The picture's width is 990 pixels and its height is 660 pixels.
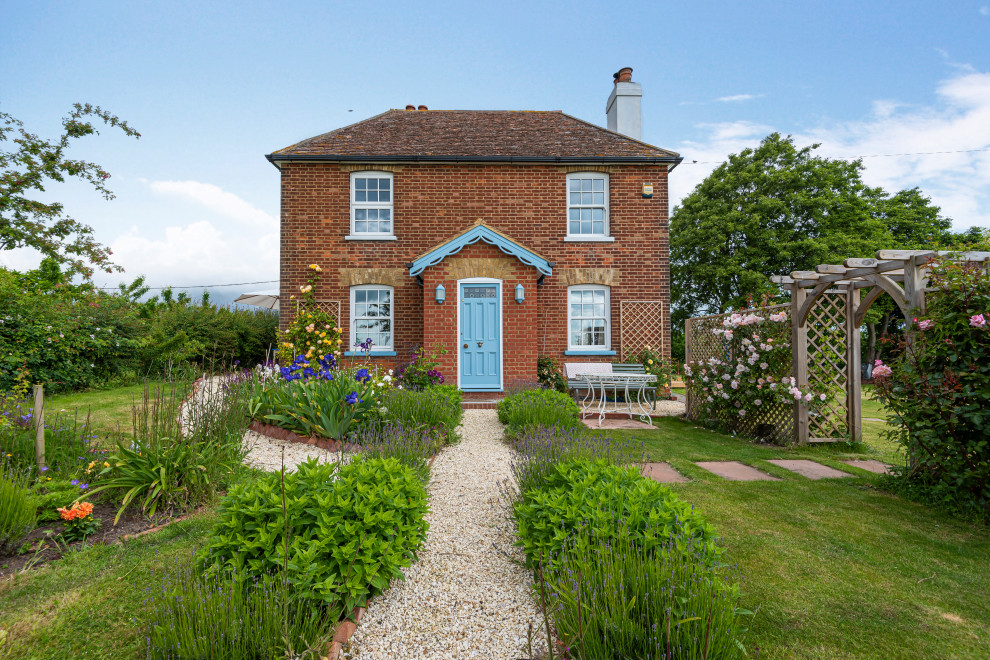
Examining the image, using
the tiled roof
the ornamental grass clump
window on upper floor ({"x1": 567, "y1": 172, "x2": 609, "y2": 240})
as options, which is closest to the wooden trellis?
the ornamental grass clump

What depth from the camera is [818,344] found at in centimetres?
717

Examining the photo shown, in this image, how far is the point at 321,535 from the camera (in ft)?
7.86

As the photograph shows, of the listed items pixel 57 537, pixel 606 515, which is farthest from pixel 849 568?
pixel 57 537

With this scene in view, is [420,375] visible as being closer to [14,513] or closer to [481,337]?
[481,337]

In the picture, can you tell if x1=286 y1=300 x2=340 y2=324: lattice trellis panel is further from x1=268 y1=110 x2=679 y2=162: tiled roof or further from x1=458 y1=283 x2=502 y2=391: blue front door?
x1=268 y1=110 x2=679 y2=162: tiled roof

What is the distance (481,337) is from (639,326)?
4150 millimetres

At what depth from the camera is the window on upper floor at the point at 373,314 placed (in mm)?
12062

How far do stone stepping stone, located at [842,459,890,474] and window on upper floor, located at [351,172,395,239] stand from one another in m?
10.2

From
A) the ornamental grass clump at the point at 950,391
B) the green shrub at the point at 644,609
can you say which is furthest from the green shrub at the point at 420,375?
the green shrub at the point at 644,609

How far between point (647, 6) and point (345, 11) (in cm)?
434

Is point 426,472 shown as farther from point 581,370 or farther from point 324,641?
point 581,370

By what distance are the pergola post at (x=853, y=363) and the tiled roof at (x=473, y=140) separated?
21.1ft

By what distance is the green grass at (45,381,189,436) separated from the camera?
6.61 m

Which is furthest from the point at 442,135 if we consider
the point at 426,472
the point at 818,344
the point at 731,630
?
the point at 731,630
